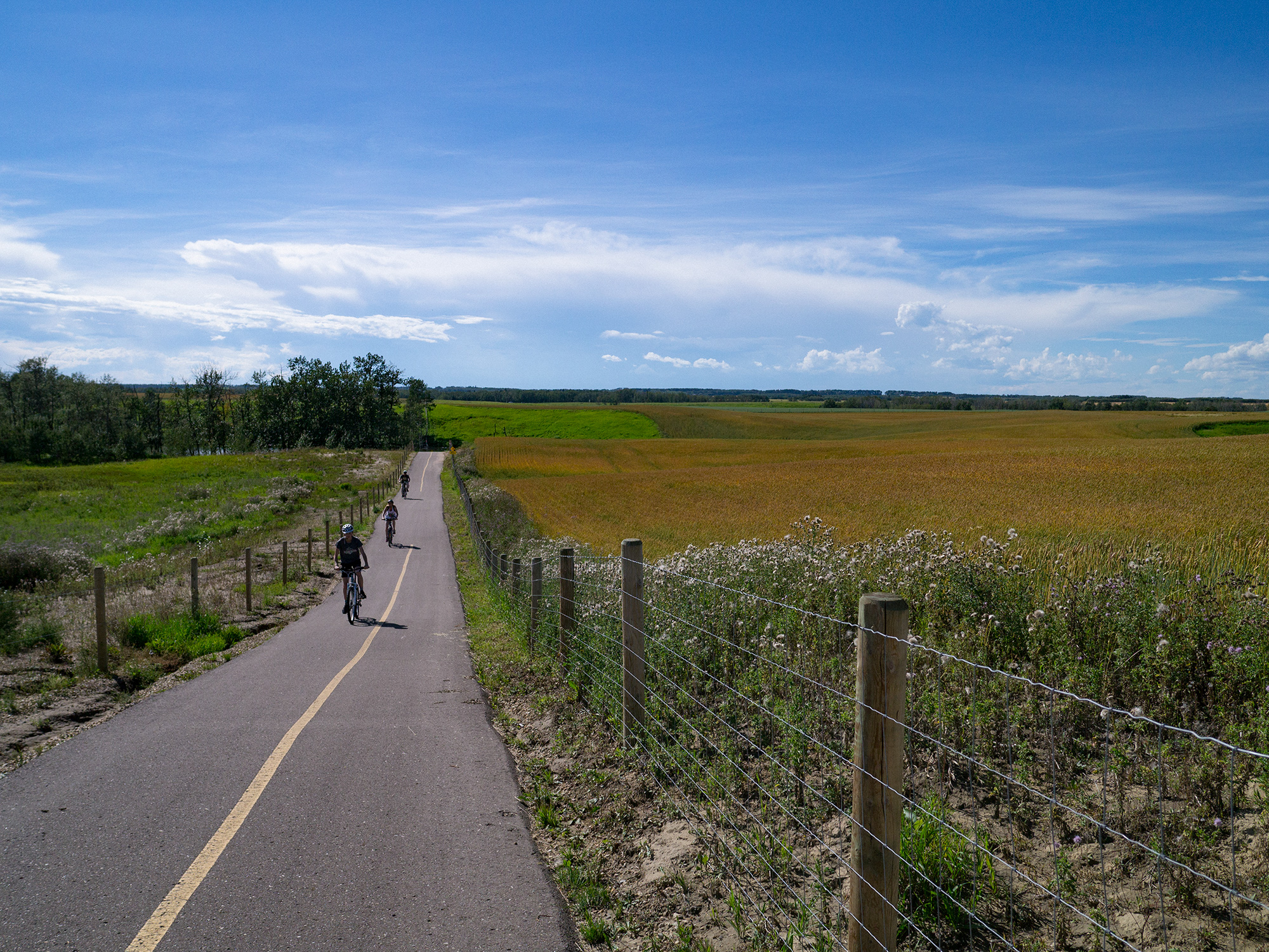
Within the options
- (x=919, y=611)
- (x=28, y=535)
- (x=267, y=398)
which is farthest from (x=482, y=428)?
(x=919, y=611)

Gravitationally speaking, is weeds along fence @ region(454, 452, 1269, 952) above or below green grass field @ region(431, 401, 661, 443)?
below

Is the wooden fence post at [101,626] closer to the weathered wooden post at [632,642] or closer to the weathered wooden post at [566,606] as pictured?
the weathered wooden post at [566,606]

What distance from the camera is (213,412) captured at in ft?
397

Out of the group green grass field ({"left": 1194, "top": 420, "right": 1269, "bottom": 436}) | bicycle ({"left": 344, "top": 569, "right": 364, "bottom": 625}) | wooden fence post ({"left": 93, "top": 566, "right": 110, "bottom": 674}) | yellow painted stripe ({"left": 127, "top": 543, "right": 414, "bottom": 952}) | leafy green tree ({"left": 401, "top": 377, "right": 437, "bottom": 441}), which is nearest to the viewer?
yellow painted stripe ({"left": 127, "top": 543, "right": 414, "bottom": 952})

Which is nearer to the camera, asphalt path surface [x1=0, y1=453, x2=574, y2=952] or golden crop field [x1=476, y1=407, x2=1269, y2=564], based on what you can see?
asphalt path surface [x1=0, y1=453, x2=574, y2=952]

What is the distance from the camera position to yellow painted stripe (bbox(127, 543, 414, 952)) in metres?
3.84

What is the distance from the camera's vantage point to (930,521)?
71.4ft

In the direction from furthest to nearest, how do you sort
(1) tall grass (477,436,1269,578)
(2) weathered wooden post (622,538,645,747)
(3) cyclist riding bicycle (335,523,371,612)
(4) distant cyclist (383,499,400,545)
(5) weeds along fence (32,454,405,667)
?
(4) distant cyclist (383,499,400,545)
(1) tall grass (477,436,1269,578)
(3) cyclist riding bicycle (335,523,371,612)
(5) weeds along fence (32,454,405,667)
(2) weathered wooden post (622,538,645,747)

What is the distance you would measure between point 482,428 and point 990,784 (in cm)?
13896

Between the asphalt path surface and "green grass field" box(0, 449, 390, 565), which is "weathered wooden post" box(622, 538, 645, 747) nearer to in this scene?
the asphalt path surface

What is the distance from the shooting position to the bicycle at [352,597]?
1511 centimetres

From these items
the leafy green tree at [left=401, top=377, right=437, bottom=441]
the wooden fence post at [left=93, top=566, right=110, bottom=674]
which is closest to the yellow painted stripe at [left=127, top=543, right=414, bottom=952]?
the wooden fence post at [left=93, top=566, right=110, bottom=674]

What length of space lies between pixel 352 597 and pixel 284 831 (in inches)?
425

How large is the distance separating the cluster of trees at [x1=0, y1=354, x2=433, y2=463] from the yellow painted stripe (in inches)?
4369
